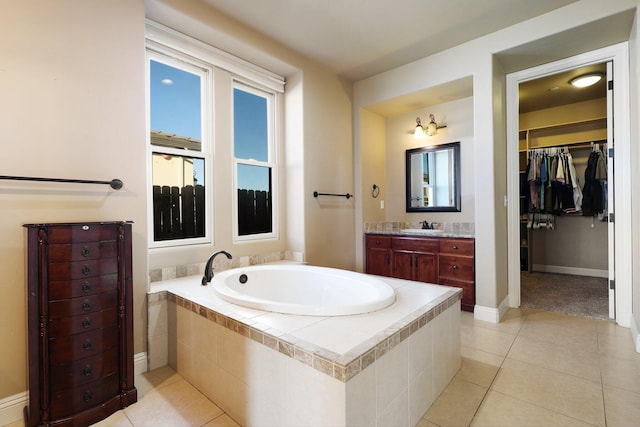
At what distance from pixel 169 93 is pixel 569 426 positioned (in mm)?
3300

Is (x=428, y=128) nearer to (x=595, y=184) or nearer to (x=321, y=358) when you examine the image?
(x=595, y=184)

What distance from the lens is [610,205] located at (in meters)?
2.66

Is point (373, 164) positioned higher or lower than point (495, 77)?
lower

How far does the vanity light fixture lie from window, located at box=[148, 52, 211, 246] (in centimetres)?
245

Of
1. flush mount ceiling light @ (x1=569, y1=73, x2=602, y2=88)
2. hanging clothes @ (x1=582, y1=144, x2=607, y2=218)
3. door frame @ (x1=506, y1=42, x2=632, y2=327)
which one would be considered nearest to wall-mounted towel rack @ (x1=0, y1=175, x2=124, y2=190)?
door frame @ (x1=506, y1=42, x2=632, y2=327)

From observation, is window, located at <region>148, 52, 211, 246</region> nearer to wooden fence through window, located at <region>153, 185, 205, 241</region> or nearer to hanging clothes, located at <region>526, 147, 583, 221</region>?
wooden fence through window, located at <region>153, 185, 205, 241</region>

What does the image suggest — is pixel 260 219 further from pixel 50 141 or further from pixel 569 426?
pixel 569 426

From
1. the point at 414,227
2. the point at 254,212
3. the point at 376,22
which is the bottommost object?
the point at 414,227

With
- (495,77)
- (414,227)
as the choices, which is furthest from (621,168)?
(414,227)

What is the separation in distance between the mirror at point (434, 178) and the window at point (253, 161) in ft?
6.05

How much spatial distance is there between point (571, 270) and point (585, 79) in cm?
Result: 277

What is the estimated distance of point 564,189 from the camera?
4250mm

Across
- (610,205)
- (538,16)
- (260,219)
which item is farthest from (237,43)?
(610,205)

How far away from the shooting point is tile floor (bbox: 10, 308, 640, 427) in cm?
150
